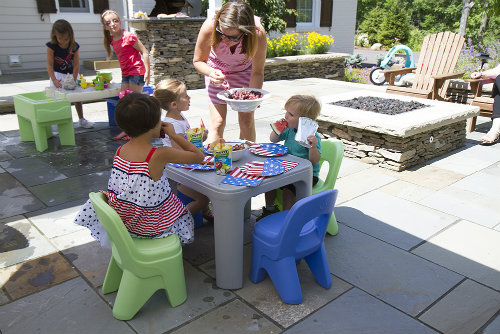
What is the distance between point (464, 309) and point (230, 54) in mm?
2481

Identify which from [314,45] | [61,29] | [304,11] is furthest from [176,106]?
[304,11]

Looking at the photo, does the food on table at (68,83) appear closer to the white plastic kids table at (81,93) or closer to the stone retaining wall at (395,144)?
the white plastic kids table at (81,93)

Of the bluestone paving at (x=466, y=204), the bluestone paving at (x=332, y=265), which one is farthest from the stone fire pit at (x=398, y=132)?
the bluestone paving at (x=466, y=204)

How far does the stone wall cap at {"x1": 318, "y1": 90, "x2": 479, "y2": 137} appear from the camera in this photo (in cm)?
446

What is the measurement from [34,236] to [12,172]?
5.23 ft

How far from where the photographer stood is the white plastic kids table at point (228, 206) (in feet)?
7.76

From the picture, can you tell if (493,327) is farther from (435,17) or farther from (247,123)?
(435,17)

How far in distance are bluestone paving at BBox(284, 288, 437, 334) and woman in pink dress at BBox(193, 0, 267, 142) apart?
1.76 metres

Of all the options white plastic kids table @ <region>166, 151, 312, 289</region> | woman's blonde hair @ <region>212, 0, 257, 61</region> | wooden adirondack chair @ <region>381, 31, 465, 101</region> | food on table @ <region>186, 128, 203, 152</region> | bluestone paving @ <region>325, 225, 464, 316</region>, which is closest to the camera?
white plastic kids table @ <region>166, 151, 312, 289</region>

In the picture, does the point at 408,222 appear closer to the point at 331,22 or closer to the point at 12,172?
the point at 12,172

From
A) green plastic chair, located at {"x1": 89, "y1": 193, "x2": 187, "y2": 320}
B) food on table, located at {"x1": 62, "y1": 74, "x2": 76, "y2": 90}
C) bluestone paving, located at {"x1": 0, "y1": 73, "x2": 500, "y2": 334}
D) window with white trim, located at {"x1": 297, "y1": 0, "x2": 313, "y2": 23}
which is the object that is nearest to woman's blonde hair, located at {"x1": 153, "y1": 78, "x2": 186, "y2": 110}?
green plastic chair, located at {"x1": 89, "y1": 193, "x2": 187, "y2": 320}

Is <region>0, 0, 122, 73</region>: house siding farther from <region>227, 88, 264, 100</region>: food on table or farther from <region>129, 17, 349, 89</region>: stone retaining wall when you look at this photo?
<region>227, 88, 264, 100</region>: food on table

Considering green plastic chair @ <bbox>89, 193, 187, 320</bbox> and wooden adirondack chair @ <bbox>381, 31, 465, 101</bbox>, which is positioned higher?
wooden adirondack chair @ <bbox>381, 31, 465, 101</bbox>

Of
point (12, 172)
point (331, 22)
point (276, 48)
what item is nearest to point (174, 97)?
point (12, 172)
